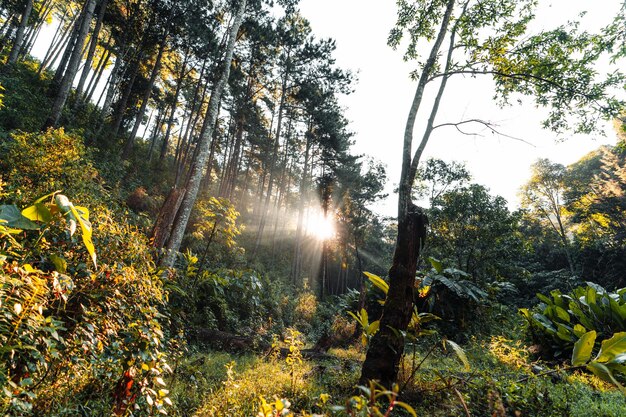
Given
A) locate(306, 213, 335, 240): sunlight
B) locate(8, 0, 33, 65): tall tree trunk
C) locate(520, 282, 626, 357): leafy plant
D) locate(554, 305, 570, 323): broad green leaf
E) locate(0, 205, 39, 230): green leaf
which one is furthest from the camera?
locate(306, 213, 335, 240): sunlight

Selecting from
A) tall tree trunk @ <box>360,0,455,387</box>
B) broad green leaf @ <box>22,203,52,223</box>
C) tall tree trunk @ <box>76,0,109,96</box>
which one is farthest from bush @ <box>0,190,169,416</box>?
tall tree trunk @ <box>76,0,109,96</box>

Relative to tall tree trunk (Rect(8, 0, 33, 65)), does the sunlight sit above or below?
below

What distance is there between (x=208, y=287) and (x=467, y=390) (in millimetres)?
6670

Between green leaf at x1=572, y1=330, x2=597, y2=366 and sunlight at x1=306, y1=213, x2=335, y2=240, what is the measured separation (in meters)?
19.4

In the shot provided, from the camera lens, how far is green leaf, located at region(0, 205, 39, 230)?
1330 millimetres

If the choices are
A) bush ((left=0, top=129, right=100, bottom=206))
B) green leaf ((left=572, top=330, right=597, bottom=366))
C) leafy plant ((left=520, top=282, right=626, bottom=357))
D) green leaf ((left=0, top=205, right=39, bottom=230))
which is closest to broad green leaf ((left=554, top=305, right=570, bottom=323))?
leafy plant ((left=520, top=282, right=626, bottom=357))

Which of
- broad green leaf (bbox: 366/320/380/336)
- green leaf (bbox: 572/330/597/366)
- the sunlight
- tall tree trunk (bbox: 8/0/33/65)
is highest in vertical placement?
tall tree trunk (bbox: 8/0/33/65)

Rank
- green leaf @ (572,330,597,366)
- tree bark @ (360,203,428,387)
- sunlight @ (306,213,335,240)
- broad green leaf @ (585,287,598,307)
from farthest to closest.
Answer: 1. sunlight @ (306,213,335,240)
2. broad green leaf @ (585,287,598,307)
3. tree bark @ (360,203,428,387)
4. green leaf @ (572,330,597,366)

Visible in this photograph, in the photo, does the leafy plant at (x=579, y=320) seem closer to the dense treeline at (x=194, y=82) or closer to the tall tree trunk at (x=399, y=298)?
the tall tree trunk at (x=399, y=298)

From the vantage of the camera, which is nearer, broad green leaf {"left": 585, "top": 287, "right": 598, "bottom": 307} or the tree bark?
the tree bark

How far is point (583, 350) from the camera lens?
2070 mm

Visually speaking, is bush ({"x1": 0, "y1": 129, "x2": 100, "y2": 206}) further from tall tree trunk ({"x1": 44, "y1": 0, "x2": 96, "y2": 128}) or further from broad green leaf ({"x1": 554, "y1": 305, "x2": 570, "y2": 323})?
broad green leaf ({"x1": 554, "y1": 305, "x2": 570, "y2": 323})

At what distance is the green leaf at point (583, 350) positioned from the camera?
2035 mm

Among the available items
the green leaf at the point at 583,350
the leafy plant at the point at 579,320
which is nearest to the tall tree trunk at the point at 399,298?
the green leaf at the point at 583,350
